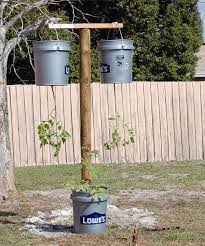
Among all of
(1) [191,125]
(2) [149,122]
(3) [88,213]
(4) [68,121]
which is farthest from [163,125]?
(3) [88,213]

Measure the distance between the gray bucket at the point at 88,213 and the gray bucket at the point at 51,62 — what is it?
1206mm

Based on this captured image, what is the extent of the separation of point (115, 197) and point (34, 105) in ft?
16.1

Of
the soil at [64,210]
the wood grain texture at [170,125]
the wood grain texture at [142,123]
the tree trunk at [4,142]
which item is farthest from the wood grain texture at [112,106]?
the tree trunk at [4,142]

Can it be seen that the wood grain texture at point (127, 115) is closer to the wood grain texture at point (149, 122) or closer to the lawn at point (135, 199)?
the wood grain texture at point (149, 122)

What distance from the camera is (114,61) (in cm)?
731

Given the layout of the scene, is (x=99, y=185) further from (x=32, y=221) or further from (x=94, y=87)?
(x=94, y=87)

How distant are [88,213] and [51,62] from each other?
1.61 meters

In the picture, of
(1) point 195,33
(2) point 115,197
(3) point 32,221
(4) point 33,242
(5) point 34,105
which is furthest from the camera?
(1) point 195,33

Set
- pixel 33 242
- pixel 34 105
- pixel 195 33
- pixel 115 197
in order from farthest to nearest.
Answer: pixel 195 33 → pixel 34 105 → pixel 115 197 → pixel 33 242

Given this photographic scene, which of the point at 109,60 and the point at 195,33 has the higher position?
the point at 195,33

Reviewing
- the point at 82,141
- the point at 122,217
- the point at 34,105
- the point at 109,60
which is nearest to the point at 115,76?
the point at 109,60

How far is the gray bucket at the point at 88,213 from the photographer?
6870 mm

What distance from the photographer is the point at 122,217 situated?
313 inches

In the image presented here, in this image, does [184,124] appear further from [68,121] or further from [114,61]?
[114,61]
